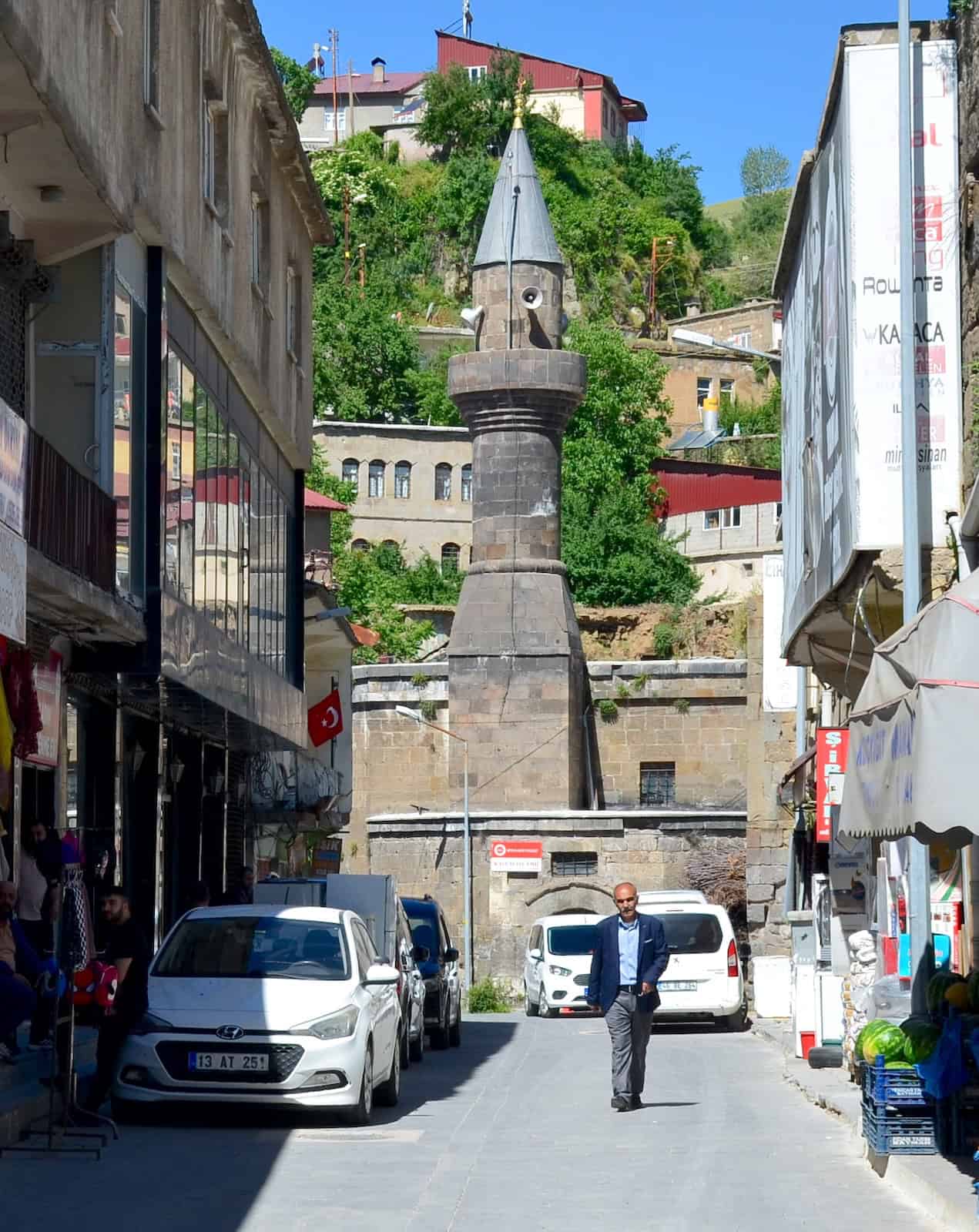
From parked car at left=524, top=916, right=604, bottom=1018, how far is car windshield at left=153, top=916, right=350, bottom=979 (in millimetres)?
19011

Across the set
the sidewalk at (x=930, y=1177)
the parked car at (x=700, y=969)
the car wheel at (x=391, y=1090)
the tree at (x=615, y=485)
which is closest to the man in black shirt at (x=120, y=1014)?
the car wheel at (x=391, y=1090)

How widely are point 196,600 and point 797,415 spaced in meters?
6.85

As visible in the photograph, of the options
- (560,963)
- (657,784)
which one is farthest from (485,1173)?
(657,784)

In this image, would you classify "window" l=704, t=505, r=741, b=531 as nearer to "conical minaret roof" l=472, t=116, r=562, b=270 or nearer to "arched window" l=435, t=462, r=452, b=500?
"arched window" l=435, t=462, r=452, b=500

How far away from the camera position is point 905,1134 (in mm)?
11352

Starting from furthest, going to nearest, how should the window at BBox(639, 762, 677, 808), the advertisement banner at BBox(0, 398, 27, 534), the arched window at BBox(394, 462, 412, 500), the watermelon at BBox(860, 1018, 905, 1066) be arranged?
the arched window at BBox(394, 462, 412, 500)
the window at BBox(639, 762, 677, 808)
the advertisement banner at BBox(0, 398, 27, 534)
the watermelon at BBox(860, 1018, 905, 1066)

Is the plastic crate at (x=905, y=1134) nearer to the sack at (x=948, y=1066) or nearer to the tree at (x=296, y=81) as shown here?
the sack at (x=948, y=1066)

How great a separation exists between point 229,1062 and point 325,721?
2254 centimetres

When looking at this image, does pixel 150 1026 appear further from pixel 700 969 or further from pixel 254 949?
pixel 700 969

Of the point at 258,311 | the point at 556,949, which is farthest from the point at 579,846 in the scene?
the point at 258,311

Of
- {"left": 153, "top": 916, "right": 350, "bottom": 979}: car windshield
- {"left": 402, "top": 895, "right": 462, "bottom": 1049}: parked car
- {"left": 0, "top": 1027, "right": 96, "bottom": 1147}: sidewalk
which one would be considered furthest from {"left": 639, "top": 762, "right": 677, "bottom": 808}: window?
{"left": 153, "top": 916, "right": 350, "bottom": 979}: car windshield

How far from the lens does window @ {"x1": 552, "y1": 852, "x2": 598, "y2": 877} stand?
173 ft

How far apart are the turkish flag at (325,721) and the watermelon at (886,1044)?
24650 mm

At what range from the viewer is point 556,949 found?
35.2 metres
